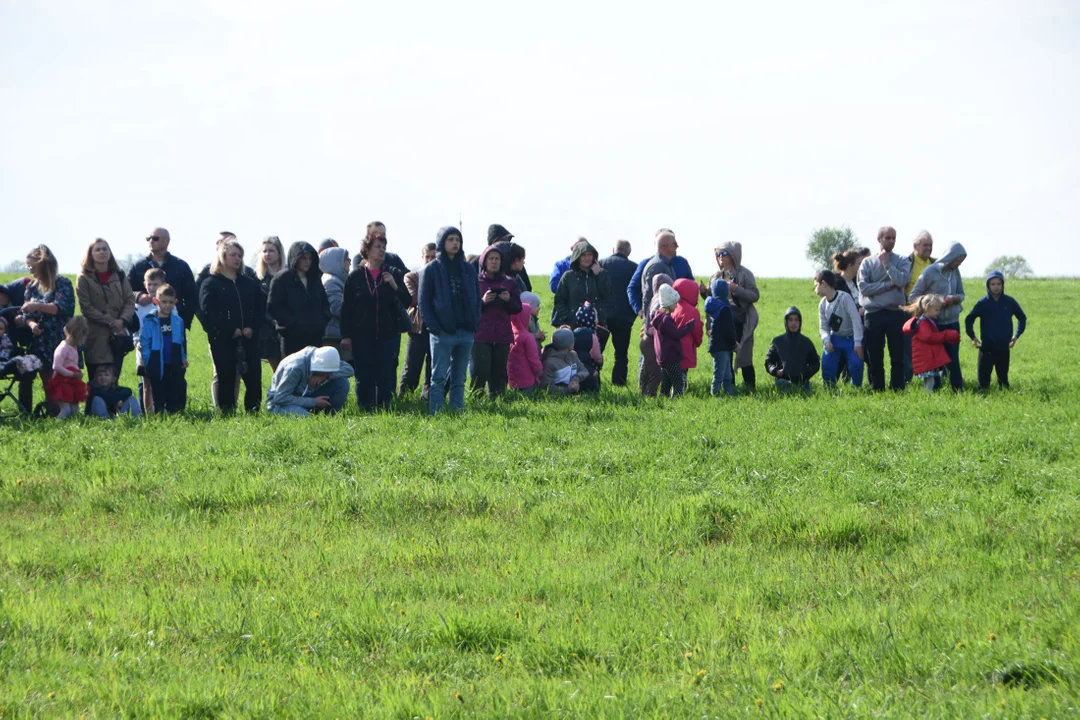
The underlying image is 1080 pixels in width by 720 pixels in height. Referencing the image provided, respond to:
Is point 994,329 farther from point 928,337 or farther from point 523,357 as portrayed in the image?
point 523,357

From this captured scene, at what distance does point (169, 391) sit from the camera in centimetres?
1357

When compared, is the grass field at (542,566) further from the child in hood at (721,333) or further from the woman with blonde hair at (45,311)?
the child in hood at (721,333)

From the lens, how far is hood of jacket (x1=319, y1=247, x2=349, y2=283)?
14.8 m

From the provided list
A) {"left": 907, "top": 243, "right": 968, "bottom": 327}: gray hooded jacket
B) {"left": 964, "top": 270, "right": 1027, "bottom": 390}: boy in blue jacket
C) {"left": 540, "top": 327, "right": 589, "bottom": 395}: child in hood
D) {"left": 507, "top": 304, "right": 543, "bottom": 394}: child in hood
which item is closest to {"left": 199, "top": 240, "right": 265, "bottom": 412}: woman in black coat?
{"left": 507, "top": 304, "right": 543, "bottom": 394}: child in hood

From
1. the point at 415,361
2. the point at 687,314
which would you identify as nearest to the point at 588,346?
the point at 687,314

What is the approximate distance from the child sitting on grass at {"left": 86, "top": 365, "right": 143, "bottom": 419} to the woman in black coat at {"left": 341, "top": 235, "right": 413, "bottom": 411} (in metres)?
2.70

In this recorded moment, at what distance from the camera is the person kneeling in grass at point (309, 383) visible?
12555mm

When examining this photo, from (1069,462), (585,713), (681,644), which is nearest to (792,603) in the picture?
(681,644)

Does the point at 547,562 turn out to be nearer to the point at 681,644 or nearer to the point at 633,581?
the point at 633,581

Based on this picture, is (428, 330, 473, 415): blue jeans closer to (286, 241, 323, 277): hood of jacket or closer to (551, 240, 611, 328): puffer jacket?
(286, 241, 323, 277): hood of jacket

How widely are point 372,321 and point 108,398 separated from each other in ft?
11.0

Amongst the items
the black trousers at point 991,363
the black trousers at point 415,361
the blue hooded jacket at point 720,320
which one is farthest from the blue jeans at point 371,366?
the black trousers at point 991,363

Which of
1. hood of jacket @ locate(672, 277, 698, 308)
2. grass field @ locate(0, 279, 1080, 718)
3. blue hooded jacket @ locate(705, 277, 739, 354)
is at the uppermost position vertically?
hood of jacket @ locate(672, 277, 698, 308)

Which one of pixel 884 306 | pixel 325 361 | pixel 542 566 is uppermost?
pixel 884 306
